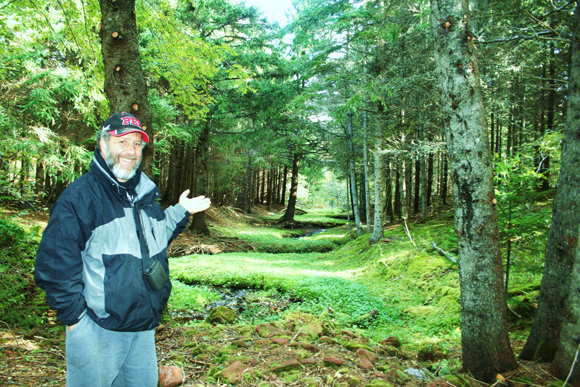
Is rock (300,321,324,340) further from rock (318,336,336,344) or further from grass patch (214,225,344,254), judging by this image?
grass patch (214,225,344,254)

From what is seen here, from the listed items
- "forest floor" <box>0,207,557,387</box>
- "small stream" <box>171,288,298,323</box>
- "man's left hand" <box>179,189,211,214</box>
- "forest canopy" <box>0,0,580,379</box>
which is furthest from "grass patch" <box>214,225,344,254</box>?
"man's left hand" <box>179,189,211,214</box>

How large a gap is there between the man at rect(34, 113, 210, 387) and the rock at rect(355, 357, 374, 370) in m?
2.04

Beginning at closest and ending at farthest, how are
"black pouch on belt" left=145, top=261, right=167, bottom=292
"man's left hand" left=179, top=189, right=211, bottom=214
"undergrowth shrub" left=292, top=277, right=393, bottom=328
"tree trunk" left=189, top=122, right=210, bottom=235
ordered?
"black pouch on belt" left=145, top=261, right=167, bottom=292 → "man's left hand" left=179, top=189, right=211, bottom=214 → "undergrowth shrub" left=292, top=277, right=393, bottom=328 → "tree trunk" left=189, top=122, right=210, bottom=235

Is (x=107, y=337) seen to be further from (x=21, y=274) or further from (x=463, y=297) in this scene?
(x=21, y=274)

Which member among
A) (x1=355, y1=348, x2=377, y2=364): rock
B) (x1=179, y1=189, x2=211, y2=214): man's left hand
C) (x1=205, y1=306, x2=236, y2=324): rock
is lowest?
(x1=205, y1=306, x2=236, y2=324): rock

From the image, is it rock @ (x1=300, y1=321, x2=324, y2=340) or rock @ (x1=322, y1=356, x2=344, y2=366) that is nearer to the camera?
rock @ (x1=322, y1=356, x2=344, y2=366)

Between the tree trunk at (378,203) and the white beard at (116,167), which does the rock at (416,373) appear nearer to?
the white beard at (116,167)

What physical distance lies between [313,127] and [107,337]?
15550 mm

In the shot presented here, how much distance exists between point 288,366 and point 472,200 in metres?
2.33

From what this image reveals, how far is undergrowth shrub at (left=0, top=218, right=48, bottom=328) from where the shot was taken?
3641 millimetres

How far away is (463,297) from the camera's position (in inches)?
121

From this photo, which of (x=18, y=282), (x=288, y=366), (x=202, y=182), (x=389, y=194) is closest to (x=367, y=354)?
(x=288, y=366)

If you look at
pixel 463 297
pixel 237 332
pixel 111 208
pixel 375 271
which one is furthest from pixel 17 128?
pixel 463 297

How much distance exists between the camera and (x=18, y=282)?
4.15 m
